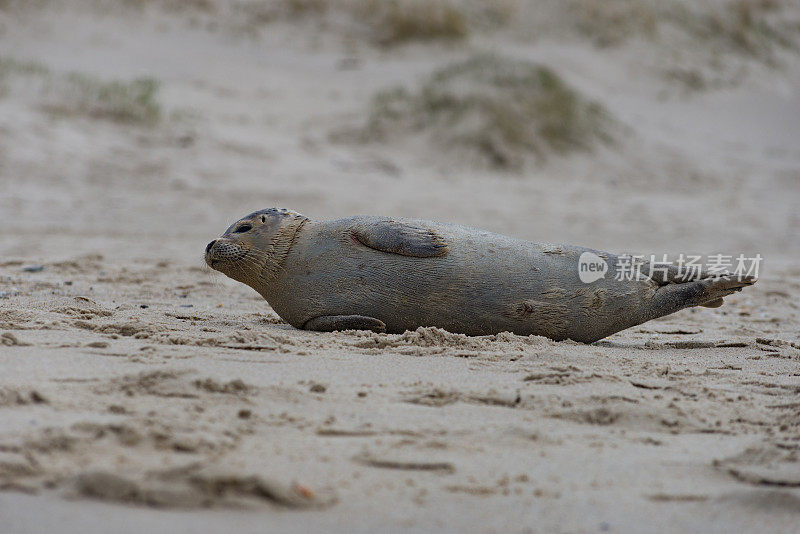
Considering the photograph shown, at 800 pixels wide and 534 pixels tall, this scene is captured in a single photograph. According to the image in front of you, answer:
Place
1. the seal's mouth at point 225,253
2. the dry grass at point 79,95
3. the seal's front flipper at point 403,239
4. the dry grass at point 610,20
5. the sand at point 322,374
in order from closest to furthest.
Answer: the sand at point 322,374, the seal's front flipper at point 403,239, the seal's mouth at point 225,253, the dry grass at point 79,95, the dry grass at point 610,20

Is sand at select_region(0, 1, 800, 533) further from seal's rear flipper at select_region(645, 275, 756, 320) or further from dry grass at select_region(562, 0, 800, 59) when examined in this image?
dry grass at select_region(562, 0, 800, 59)

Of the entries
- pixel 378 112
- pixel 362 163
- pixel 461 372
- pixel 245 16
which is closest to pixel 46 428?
pixel 461 372

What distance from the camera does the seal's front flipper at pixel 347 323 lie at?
363cm

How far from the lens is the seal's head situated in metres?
3.76

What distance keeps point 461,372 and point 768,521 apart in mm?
1219

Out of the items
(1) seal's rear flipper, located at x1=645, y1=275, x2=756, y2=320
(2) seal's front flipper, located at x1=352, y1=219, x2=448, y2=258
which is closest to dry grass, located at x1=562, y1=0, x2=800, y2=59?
(1) seal's rear flipper, located at x1=645, y1=275, x2=756, y2=320

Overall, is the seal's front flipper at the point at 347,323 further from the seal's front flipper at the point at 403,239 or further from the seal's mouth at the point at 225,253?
the seal's mouth at the point at 225,253

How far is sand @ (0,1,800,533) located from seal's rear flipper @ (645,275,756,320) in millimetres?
182

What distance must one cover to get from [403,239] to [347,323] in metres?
0.40

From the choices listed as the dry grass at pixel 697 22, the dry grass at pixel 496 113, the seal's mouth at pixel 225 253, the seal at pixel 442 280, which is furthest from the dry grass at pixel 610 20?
the seal's mouth at pixel 225 253

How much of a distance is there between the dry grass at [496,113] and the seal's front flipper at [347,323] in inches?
266

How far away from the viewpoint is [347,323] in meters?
3.64

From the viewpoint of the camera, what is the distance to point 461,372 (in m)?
2.99

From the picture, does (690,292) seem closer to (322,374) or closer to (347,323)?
(347,323)
